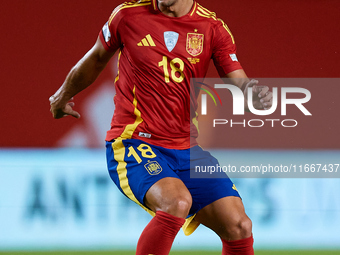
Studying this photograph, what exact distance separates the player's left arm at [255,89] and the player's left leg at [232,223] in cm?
43

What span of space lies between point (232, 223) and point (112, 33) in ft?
3.33

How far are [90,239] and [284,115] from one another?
5.88 feet

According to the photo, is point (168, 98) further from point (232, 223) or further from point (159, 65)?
point (232, 223)

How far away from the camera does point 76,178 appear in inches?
141

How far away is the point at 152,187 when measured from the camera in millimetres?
1864

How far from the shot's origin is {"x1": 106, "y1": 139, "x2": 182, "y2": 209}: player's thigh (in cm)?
191

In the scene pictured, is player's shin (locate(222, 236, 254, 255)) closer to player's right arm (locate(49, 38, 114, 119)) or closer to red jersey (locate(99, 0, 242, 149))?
red jersey (locate(99, 0, 242, 149))

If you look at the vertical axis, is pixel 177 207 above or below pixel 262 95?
below

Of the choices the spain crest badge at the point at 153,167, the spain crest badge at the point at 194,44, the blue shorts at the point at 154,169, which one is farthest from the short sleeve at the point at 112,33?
the spain crest badge at the point at 153,167

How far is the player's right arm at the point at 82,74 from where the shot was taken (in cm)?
228

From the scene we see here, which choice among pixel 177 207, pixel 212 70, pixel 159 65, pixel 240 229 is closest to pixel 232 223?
pixel 240 229

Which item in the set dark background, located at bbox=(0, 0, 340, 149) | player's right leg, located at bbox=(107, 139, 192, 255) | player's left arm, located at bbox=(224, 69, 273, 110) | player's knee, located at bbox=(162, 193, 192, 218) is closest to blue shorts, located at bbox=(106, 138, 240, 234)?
player's right leg, located at bbox=(107, 139, 192, 255)

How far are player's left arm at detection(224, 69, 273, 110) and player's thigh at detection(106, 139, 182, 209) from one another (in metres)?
0.47

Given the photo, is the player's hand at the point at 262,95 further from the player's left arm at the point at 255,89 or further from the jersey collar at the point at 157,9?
the jersey collar at the point at 157,9
